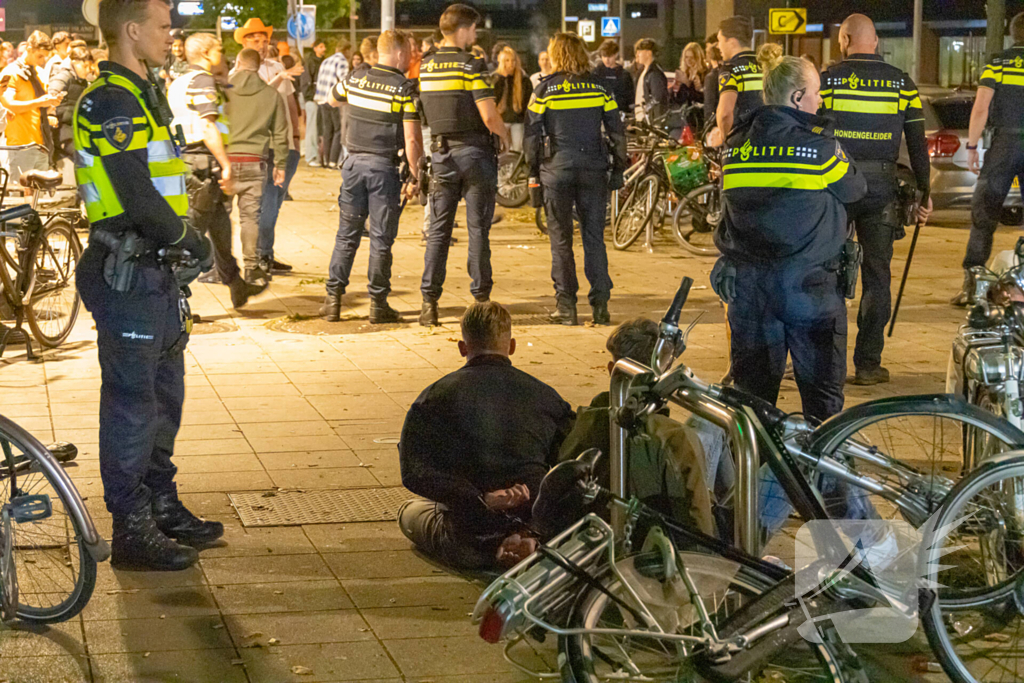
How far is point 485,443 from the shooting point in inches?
203

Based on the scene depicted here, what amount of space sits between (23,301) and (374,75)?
299 cm

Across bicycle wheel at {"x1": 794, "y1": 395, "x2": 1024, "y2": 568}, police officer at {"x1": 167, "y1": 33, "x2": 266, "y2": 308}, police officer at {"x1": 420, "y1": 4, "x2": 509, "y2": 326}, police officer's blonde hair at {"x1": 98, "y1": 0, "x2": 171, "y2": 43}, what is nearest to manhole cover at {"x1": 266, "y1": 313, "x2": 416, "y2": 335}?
police officer at {"x1": 420, "y1": 4, "x2": 509, "y2": 326}

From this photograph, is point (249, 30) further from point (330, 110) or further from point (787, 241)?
point (330, 110)

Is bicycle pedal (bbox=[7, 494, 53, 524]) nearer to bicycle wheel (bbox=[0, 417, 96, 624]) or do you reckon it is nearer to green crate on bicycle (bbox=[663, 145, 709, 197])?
bicycle wheel (bbox=[0, 417, 96, 624])

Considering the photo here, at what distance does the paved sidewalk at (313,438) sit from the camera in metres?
4.54

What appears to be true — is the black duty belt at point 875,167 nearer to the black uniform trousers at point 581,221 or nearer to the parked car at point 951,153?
the black uniform trousers at point 581,221

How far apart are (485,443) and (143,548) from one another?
138 centimetres

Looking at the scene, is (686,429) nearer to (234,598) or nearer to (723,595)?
→ (723,595)

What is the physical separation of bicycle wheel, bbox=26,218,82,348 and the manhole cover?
146cm

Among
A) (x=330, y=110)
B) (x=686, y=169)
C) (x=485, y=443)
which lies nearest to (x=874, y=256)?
(x=485, y=443)

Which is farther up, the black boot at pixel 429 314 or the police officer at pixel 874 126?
the police officer at pixel 874 126

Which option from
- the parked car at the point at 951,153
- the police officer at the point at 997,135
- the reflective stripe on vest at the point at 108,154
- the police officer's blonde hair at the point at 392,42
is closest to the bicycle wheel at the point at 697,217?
the parked car at the point at 951,153

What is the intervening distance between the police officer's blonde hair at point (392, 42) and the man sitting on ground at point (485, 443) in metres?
5.27

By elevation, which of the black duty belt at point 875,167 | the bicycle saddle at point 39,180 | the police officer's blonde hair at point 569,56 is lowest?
the bicycle saddle at point 39,180
